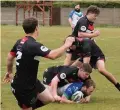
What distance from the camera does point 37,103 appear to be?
7.99 metres

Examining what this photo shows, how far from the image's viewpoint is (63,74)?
32.5 ft

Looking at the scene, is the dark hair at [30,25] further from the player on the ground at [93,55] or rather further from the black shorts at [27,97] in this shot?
the player on the ground at [93,55]

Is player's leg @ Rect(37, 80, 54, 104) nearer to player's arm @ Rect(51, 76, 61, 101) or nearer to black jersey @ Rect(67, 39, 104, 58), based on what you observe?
player's arm @ Rect(51, 76, 61, 101)

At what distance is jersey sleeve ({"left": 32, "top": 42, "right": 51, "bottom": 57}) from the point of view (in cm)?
720

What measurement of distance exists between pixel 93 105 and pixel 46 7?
41510 millimetres

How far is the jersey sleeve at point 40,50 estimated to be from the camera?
7195 millimetres

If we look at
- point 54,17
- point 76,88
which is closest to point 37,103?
point 76,88

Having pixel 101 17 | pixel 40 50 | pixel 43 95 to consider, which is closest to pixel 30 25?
pixel 40 50

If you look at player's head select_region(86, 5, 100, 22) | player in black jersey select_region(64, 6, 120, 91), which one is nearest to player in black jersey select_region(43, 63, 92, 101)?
player in black jersey select_region(64, 6, 120, 91)

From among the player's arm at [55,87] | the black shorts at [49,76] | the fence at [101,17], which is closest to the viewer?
the player's arm at [55,87]

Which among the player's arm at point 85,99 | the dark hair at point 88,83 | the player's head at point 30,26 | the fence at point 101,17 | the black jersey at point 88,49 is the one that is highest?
the player's head at point 30,26

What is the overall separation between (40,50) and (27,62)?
32cm

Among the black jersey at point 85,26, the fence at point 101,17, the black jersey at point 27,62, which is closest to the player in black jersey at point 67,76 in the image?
the black jersey at point 85,26

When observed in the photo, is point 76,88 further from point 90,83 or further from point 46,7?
point 46,7
